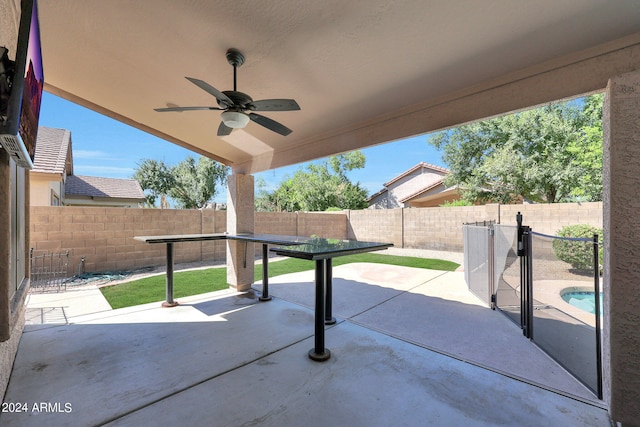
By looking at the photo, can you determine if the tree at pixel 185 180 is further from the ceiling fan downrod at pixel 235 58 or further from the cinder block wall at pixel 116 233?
the ceiling fan downrod at pixel 235 58

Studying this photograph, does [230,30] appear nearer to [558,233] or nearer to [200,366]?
[200,366]

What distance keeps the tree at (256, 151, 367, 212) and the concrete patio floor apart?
1522cm

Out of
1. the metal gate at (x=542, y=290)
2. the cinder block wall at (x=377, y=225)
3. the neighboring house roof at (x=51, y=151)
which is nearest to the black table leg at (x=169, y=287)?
the metal gate at (x=542, y=290)

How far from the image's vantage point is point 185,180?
59.3 ft

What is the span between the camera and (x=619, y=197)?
1818 millimetres

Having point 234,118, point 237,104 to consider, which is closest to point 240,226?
point 234,118

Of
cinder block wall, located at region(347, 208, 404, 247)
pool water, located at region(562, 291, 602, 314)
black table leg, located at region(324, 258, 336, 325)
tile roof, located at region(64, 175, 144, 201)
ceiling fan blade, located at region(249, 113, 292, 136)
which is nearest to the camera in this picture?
ceiling fan blade, located at region(249, 113, 292, 136)

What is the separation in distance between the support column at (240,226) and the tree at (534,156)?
10.4 meters

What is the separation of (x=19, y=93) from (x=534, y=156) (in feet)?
44.9

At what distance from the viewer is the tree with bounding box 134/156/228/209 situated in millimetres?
17797

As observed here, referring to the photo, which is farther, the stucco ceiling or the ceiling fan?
the ceiling fan

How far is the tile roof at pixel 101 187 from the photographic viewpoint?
502 inches

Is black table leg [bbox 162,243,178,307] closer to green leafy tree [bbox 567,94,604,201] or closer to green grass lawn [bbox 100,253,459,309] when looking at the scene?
green grass lawn [bbox 100,253,459,309]

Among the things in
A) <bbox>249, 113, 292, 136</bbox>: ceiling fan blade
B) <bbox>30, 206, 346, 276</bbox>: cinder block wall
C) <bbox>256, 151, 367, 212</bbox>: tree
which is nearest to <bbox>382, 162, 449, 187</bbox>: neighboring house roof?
<bbox>256, 151, 367, 212</bbox>: tree
